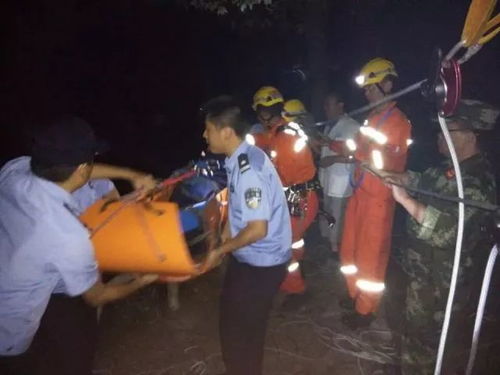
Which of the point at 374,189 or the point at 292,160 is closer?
the point at 374,189

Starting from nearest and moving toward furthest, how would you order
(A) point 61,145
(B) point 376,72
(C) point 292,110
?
(A) point 61,145
(B) point 376,72
(C) point 292,110

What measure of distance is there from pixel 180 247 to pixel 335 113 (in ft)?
13.6

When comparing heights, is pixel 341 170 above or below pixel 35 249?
below

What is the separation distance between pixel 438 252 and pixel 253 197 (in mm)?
1311

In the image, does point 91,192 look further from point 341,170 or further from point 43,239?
point 341,170

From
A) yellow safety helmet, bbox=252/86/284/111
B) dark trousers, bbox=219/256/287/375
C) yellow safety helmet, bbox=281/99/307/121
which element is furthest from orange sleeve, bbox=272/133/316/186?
dark trousers, bbox=219/256/287/375

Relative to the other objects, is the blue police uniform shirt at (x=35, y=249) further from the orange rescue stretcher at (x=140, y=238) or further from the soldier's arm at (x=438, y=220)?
the soldier's arm at (x=438, y=220)

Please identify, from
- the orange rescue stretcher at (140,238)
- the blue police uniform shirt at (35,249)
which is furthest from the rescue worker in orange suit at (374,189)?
the blue police uniform shirt at (35,249)

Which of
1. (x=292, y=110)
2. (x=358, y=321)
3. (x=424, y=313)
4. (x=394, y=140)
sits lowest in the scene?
(x=358, y=321)

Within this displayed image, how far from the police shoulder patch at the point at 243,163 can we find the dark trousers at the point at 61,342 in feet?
4.16

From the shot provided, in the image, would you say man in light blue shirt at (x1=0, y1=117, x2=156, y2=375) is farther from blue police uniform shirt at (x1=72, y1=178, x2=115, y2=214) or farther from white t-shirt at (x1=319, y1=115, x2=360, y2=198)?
white t-shirt at (x1=319, y1=115, x2=360, y2=198)

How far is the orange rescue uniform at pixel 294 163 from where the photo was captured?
4.65 metres

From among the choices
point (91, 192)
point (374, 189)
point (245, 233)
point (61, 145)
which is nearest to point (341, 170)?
point (374, 189)

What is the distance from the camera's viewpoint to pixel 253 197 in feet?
9.33
